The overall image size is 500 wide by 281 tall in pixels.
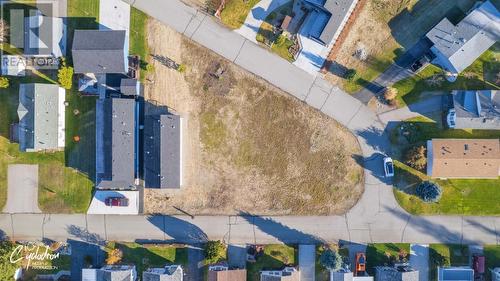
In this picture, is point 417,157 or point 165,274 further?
point 417,157

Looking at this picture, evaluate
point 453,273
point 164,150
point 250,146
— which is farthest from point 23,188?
point 453,273

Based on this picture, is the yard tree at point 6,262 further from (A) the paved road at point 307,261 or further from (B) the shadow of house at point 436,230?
(B) the shadow of house at point 436,230

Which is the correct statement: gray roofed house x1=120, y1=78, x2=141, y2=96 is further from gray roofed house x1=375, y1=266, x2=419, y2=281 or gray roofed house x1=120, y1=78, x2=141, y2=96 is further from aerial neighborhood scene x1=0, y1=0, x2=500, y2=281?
gray roofed house x1=375, y1=266, x2=419, y2=281

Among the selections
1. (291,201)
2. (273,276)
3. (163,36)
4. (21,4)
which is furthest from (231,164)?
(21,4)

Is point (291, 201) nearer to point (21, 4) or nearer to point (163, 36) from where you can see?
point (163, 36)

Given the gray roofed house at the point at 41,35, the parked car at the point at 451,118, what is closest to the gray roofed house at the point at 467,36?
the parked car at the point at 451,118

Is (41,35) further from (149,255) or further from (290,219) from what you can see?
(290,219)

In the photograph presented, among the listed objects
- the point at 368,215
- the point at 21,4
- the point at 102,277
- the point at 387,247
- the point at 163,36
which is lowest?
the point at 102,277
